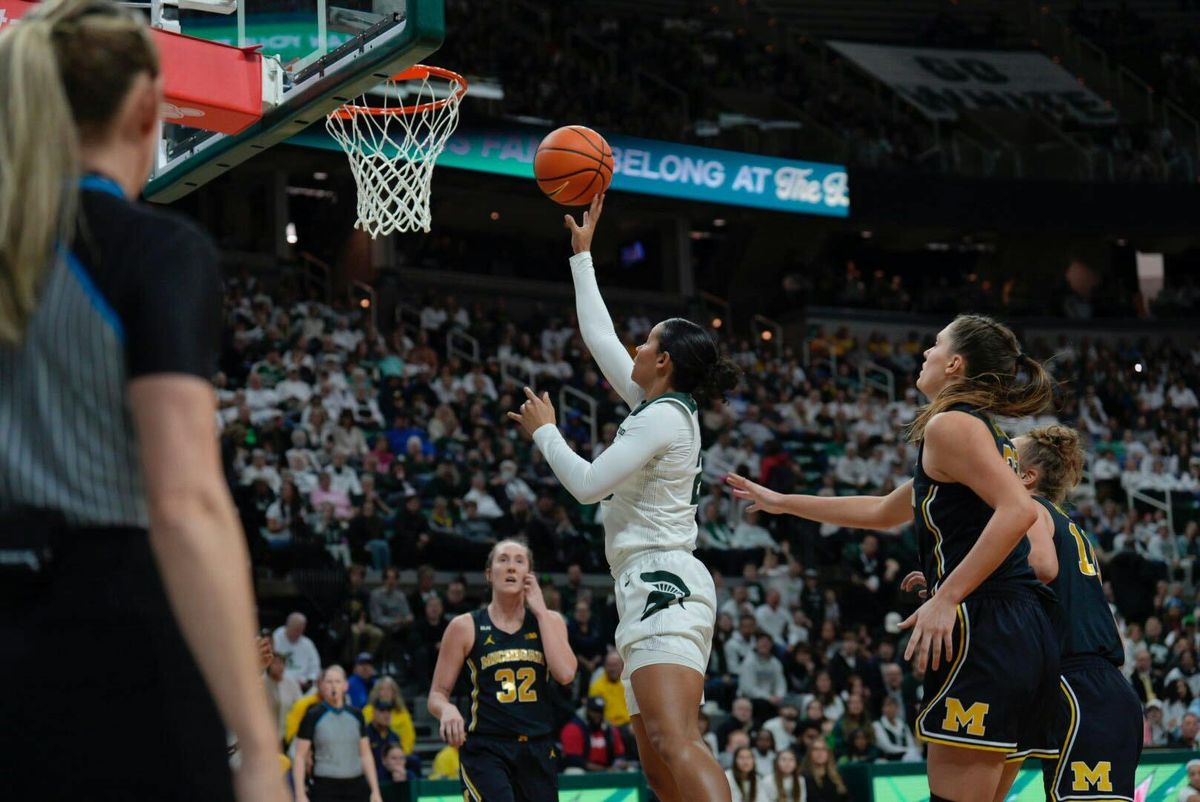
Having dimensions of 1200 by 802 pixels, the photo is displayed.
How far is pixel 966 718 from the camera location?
180 inches

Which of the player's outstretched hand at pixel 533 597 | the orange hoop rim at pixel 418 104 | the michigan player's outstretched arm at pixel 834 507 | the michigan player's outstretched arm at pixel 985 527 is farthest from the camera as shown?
the orange hoop rim at pixel 418 104

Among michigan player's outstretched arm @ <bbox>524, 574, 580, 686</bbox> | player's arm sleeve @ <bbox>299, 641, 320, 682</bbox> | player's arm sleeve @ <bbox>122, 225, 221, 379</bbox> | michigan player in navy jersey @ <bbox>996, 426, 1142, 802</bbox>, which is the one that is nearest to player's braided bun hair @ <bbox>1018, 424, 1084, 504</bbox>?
michigan player in navy jersey @ <bbox>996, 426, 1142, 802</bbox>

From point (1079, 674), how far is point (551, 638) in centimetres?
255

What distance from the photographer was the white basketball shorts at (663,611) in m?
5.20

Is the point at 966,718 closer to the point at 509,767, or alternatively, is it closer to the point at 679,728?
the point at 679,728

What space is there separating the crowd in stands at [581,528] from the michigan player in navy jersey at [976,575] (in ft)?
23.9

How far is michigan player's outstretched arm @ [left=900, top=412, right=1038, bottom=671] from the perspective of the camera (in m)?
4.55

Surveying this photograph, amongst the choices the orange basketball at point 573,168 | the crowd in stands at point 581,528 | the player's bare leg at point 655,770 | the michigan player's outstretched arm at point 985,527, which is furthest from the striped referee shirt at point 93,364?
the crowd in stands at point 581,528

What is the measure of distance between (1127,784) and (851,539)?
13577 millimetres

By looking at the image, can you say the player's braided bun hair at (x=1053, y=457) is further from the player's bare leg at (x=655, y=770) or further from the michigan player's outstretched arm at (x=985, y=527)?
the player's bare leg at (x=655, y=770)

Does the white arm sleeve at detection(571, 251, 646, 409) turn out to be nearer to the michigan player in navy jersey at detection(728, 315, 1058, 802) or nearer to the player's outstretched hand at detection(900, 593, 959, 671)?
the michigan player in navy jersey at detection(728, 315, 1058, 802)

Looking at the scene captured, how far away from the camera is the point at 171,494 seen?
2.02 meters

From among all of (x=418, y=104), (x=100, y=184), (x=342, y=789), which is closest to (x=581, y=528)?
(x=342, y=789)

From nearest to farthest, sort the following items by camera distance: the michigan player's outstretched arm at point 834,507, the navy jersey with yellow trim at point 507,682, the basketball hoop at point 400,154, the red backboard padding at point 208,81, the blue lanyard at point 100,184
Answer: the blue lanyard at point 100,184 → the michigan player's outstretched arm at point 834,507 → the red backboard padding at point 208,81 → the navy jersey with yellow trim at point 507,682 → the basketball hoop at point 400,154
